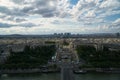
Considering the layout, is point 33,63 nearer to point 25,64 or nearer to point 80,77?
point 25,64

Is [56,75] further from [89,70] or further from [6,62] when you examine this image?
[6,62]

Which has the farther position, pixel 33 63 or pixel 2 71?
pixel 33 63

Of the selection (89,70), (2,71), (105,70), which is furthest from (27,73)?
(105,70)

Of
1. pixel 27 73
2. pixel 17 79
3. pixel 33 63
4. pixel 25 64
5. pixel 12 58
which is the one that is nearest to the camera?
pixel 17 79

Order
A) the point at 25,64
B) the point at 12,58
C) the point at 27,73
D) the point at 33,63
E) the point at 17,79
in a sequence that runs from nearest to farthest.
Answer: the point at 17,79 → the point at 27,73 → the point at 25,64 → the point at 33,63 → the point at 12,58

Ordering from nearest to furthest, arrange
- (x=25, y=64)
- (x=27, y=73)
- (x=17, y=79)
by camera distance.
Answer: (x=17, y=79)
(x=27, y=73)
(x=25, y=64)

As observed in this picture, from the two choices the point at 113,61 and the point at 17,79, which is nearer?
the point at 17,79

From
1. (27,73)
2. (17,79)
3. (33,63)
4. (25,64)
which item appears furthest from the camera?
(33,63)

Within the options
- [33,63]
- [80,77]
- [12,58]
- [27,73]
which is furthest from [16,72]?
[80,77]
